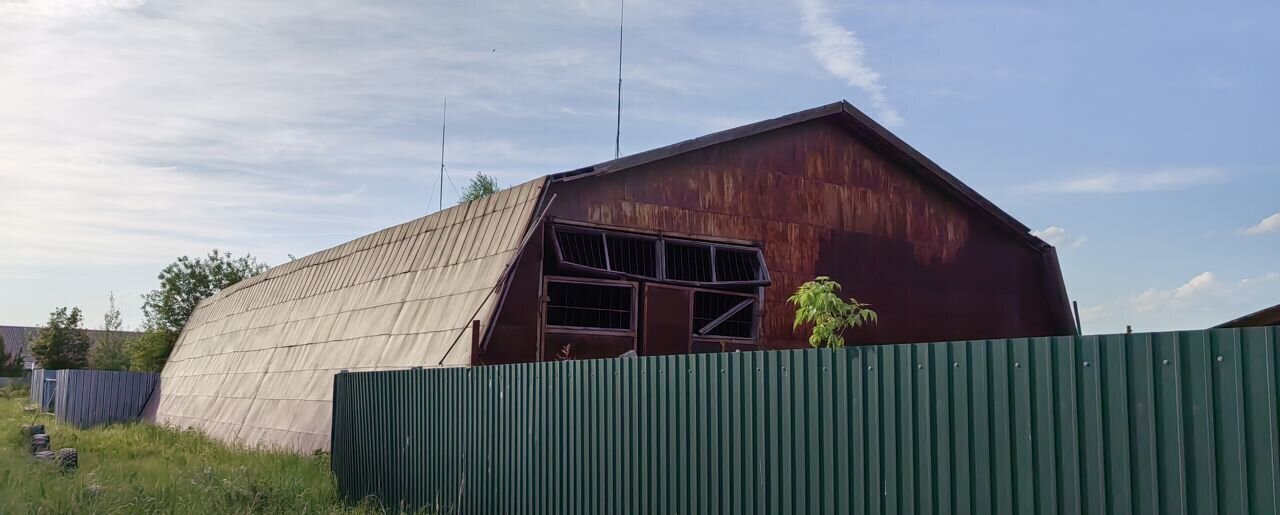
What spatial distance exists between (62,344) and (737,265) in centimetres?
5668

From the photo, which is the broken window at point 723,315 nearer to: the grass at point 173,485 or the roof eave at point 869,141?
the roof eave at point 869,141

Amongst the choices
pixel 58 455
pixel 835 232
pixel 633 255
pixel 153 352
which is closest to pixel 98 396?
pixel 153 352

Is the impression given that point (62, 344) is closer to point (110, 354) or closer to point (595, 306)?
point (110, 354)

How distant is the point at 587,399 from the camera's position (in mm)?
8836

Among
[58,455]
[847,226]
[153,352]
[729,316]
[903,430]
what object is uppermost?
[847,226]

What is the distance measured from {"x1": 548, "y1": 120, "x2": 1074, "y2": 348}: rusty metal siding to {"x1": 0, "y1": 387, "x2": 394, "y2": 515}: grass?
17.9 feet

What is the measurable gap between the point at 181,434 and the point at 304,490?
14067mm

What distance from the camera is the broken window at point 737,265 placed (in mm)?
17812

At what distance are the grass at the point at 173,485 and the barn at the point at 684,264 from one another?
89.7 inches

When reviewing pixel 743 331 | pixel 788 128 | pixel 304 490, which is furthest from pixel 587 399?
pixel 788 128

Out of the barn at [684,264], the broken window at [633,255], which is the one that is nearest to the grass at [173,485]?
the barn at [684,264]

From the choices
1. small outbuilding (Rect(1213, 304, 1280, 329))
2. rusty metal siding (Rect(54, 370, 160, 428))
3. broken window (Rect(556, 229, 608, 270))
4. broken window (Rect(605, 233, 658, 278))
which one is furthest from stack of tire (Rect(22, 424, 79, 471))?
small outbuilding (Rect(1213, 304, 1280, 329))

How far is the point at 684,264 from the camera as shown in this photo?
1758 centimetres

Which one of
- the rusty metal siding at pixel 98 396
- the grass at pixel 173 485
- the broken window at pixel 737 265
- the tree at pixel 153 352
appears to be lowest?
the grass at pixel 173 485
